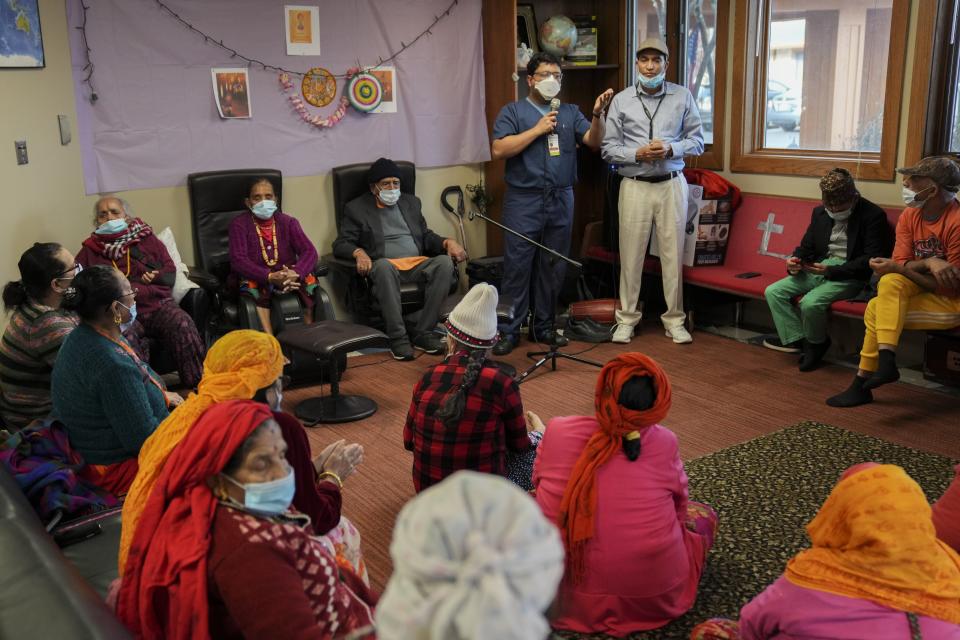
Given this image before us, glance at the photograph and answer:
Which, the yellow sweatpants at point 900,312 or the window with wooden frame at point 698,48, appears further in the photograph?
the window with wooden frame at point 698,48

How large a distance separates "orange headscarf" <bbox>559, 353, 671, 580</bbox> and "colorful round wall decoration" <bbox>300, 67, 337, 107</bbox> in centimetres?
367

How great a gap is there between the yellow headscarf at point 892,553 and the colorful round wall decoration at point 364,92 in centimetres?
438

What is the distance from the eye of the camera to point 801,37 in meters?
5.29

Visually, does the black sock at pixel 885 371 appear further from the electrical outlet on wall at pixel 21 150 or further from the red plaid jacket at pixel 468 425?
the electrical outlet on wall at pixel 21 150

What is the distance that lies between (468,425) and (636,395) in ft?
2.18

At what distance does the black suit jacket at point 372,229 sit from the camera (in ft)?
17.3

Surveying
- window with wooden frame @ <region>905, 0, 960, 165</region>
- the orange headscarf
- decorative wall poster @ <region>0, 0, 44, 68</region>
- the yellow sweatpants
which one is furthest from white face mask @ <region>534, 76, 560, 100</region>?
the orange headscarf

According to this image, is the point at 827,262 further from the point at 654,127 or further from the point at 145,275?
the point at 145,275

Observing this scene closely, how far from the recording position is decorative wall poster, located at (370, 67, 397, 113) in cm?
561

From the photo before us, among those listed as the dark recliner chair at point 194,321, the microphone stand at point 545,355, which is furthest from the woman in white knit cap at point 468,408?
the dark recliner chair at point 194,321

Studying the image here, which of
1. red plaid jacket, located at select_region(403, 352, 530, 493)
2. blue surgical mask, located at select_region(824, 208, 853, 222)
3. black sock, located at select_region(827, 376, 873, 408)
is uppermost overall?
blue surgical mask, located at select_region(824, 208, 853, 222)

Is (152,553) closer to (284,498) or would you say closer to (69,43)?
(284,498)

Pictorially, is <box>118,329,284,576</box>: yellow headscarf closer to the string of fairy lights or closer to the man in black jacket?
the string of fairy lights

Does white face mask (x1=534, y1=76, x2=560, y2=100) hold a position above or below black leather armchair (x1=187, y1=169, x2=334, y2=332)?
above
